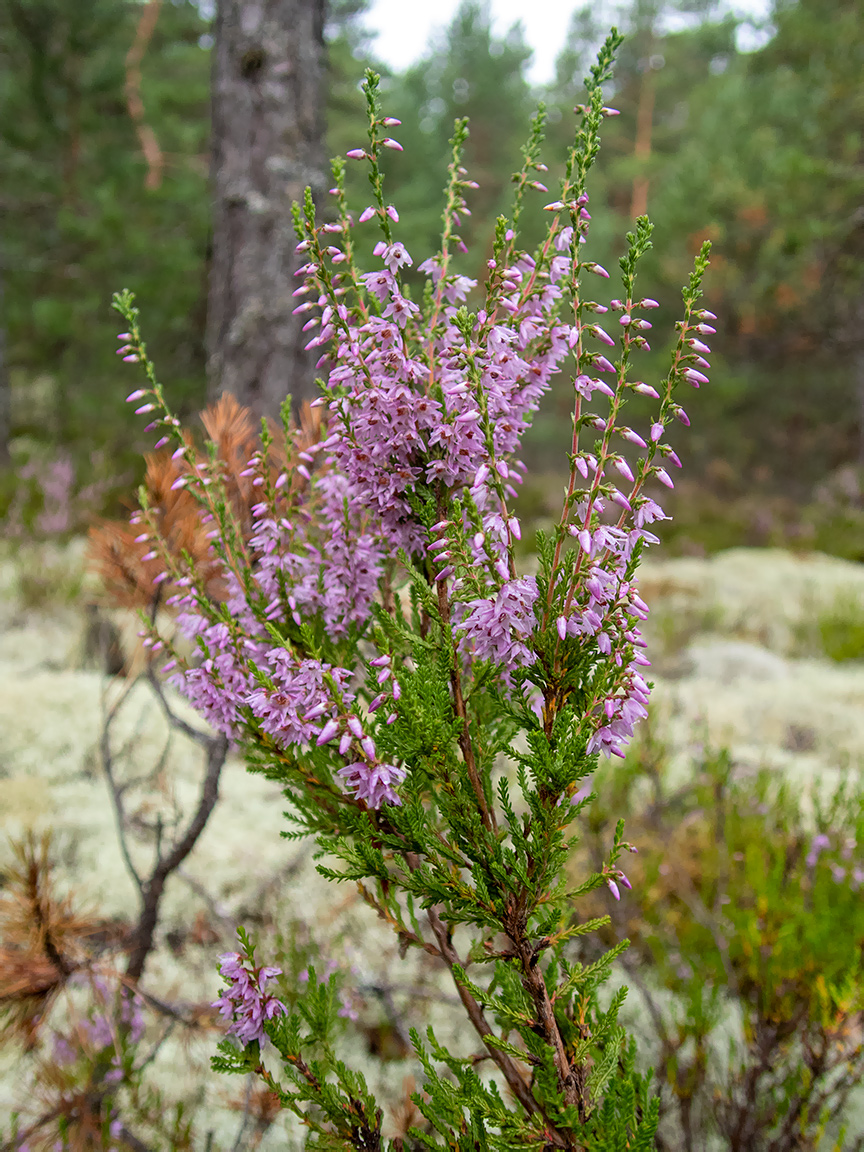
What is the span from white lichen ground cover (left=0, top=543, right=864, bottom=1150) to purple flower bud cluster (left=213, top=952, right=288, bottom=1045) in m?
0.84

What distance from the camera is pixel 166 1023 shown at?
2.51 m

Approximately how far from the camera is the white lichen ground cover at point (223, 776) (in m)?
2.58

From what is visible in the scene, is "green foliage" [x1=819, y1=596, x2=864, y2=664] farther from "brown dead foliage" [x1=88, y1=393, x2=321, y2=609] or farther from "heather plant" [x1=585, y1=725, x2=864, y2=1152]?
"brown dead foliage" [x1=88, y1=393, x2=321, y2=609]

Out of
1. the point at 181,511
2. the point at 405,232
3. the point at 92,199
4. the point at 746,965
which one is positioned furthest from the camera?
the point at 405,232

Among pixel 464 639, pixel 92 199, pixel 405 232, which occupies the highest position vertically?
pixel 405 232

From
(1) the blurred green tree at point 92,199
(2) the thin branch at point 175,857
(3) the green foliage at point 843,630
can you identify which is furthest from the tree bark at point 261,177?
(3) the green foliage at point 843,630

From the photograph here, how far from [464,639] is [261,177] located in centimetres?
317

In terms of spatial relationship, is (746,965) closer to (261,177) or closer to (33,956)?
(33,956)

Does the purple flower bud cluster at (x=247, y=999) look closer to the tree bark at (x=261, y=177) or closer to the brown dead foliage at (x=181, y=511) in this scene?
the brown dead foliage at (x=181, y=511)

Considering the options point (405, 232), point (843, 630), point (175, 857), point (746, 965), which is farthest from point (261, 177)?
point (405, 232)

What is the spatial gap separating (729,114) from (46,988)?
21329mm

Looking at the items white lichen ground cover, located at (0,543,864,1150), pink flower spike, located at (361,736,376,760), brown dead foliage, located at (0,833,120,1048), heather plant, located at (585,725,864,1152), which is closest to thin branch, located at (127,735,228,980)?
white lichen ground cover, located at (0,543,864,1150)

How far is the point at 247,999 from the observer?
1.30 meters

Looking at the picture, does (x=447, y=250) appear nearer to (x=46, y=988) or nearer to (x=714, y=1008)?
(x=46, y=988)
